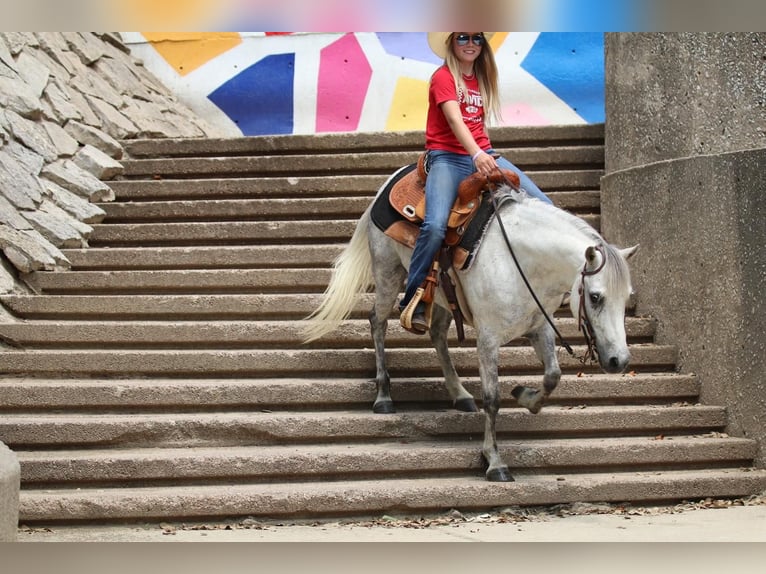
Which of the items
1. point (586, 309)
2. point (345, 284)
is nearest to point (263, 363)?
point (345, 284)

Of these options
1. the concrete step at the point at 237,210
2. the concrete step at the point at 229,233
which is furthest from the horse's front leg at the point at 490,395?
the concrete step at the point at 237,210

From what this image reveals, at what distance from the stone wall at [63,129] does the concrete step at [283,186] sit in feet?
1.12

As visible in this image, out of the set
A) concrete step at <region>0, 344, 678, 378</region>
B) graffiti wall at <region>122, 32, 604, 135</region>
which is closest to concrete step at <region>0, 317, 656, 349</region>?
concrete step at <region>0, 344, 678, 378</region>

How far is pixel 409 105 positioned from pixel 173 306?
5.03 metres

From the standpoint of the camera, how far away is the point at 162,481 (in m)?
6.33

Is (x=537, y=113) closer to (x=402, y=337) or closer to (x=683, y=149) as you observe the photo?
(x=683, y=149)

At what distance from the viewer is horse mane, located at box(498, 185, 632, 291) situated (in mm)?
5758

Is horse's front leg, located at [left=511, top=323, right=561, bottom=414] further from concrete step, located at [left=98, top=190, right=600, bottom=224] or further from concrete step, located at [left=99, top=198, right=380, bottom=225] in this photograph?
concrete step, located at [left=99, top=198, right=380, bottom=225]

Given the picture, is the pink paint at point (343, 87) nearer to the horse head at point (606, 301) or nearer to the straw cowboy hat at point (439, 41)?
the straw cowboy hat at point (439, 41)

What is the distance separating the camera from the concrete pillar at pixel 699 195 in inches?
266

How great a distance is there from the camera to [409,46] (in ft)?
40.4
